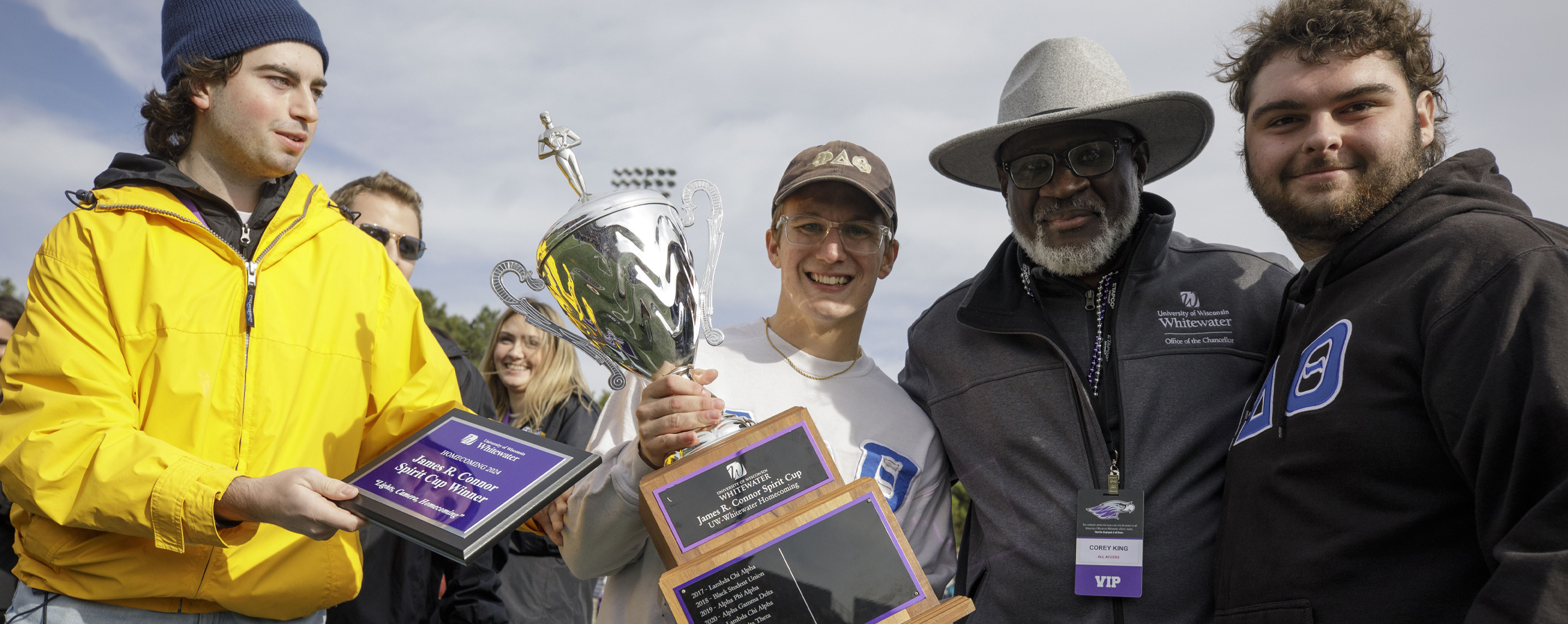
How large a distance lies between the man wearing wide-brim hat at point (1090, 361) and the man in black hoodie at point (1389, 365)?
0.65 feet

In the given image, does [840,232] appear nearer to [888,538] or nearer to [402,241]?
[888,538]

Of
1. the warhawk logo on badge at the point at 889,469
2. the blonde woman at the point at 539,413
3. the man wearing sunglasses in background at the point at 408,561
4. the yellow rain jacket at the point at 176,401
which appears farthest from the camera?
the blonde woman at the point at 539,413

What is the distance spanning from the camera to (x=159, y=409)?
7.30 ft

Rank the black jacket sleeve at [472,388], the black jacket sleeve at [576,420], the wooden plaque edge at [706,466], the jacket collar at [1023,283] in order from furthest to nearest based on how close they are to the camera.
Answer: the black jacket sleeve at [576,420]
the black jacket sleeve at [472,388]
the jacket collar at [1023,283]
the wooden plaque edge at [706,466]

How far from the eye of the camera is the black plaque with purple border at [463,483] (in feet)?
6.89

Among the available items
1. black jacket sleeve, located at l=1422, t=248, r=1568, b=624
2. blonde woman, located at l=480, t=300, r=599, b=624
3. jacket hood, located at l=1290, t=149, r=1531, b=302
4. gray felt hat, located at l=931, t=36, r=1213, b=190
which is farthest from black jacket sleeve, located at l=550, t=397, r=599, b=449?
black jacket sleeve, located at l=1422, t=248, r=1568, b=624

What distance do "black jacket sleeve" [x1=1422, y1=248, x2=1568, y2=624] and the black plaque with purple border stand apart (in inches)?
75.2

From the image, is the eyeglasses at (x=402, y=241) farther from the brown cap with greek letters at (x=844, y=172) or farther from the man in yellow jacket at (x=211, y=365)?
the brown cap with greek letters at (x=844, y=172)

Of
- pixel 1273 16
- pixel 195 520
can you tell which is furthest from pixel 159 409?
pixel 1273 16

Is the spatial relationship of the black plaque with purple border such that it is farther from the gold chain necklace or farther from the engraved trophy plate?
the gold chain necklace

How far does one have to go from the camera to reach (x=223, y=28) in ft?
8.25

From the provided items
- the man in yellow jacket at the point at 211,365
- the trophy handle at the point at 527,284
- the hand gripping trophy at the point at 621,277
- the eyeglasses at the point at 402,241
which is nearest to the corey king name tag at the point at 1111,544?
the hand gripping trophy at the point at 621,277

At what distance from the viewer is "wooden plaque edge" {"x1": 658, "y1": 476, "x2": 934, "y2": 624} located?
220 centimetres

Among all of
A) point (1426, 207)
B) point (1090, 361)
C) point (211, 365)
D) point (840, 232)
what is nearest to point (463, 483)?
point (211, 365)
